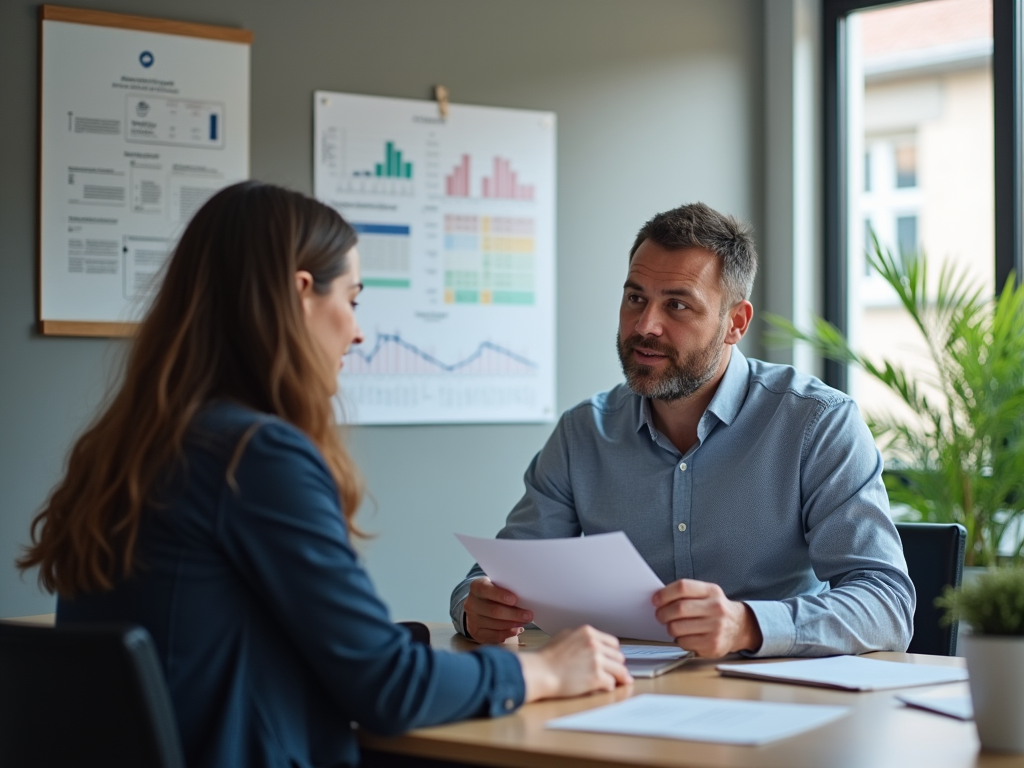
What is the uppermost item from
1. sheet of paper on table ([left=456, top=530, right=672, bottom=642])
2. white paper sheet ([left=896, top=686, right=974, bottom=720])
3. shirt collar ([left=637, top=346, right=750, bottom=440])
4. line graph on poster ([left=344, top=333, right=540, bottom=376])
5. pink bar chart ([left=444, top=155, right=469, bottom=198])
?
pink bar chart ([left=444, top=155, right=469, bottom=198])

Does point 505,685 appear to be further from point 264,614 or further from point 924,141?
point 924,141

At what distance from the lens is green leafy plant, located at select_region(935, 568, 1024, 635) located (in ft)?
4.09

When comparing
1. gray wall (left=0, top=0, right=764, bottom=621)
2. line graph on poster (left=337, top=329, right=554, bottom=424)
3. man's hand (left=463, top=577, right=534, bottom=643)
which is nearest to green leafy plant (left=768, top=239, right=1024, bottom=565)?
gray wall (left=0, top=0, right=764, bottom=621)

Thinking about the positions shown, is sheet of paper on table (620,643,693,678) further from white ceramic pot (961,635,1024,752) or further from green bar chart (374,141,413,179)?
green bar chart (374,141,413,179)

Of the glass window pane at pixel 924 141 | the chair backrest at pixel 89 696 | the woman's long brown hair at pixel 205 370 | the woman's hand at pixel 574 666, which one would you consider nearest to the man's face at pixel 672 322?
the woman's hand at pixel 574 666

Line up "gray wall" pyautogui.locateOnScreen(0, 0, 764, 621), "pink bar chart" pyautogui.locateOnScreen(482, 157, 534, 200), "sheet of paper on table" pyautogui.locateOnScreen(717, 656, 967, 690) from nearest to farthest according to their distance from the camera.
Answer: "sheet of paper on table" pyautogui.locateOnScreen(717, 656, 967, 690) < "gray wall" pyautogui.locateOnScreen(0, 0, 764, 621) < "pink bar chart" pyautogui.locateOnScreen(482, 157, 534, 200)

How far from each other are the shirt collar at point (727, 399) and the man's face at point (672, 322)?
32 millimetres

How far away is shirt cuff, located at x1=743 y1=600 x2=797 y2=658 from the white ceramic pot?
0.44 meters

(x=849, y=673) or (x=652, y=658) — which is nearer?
(x=849, y=673)

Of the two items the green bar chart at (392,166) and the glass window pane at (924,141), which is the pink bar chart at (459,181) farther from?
the glass window pane at (924,141)

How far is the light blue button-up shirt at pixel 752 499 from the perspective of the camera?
6.18ft

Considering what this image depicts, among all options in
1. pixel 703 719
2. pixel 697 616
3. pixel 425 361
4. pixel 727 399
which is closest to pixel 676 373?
pixel 727 399

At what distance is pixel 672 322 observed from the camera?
2.27 m

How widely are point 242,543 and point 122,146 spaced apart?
7.35ft
